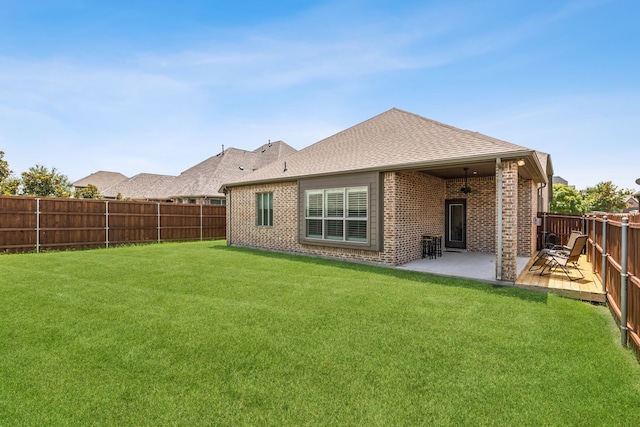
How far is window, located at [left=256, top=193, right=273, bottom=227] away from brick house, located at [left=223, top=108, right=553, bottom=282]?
0.14 ft

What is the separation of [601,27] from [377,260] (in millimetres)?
10092

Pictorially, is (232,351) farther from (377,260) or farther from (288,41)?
(288,41)

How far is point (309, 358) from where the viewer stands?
348 cm

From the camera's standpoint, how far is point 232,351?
366 cm

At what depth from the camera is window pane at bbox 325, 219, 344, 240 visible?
10.3 meters

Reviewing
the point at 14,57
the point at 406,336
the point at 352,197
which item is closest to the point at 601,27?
the point at 352,197

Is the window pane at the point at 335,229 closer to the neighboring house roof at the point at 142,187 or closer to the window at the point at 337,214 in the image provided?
the window at the point at 337,214

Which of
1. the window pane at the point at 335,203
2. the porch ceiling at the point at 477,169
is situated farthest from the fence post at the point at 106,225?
the porch ceiling at the point at 477,169

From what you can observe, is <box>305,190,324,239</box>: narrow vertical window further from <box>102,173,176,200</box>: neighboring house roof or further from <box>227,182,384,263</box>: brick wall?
<box>102,173,176,200</box>: neighboring house roof

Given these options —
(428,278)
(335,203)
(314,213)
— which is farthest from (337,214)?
(428,278)

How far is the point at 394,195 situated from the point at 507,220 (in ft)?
9.79

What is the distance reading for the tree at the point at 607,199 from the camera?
4062 cm

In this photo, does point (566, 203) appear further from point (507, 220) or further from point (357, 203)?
point (357, 203)

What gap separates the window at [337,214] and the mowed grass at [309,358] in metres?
3.58
